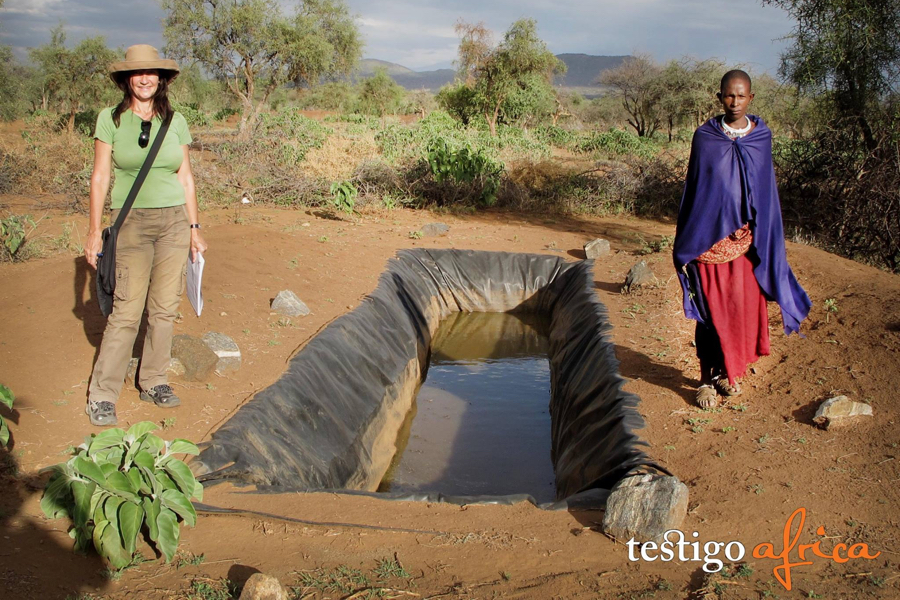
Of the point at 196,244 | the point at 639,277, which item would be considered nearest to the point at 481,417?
the point at 639,277

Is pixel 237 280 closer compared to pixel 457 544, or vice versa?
pixel 457 544

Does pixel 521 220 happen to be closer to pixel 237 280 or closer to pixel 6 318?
pixel 237 280

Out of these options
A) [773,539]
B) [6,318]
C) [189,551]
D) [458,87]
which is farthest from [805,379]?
[458,87]

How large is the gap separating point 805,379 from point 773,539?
6.25ft

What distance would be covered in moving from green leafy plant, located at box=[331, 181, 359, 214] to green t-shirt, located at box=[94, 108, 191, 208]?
23.3 ft

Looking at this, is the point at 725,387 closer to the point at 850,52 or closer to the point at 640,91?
the point at 850,52

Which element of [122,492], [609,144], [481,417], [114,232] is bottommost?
[481,417]

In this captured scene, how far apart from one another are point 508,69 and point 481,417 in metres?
21.2

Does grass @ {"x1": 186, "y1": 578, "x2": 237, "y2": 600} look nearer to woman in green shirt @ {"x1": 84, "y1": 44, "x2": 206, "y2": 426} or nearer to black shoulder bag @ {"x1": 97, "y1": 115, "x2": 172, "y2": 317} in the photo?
woman in green shirt @ {"x1": 84, "y1": 44, "x2": 206, "y2": 426}

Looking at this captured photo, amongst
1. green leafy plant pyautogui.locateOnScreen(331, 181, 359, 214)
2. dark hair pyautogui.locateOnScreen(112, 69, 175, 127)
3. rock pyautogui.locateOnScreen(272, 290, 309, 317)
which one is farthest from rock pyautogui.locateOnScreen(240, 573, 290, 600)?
green leafy plant pyautogui.locateOnScreen(331, 181, 359, 214)

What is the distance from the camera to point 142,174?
3773 mm

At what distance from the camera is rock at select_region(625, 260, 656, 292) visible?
298 inches

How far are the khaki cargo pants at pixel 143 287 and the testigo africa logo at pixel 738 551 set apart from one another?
9.11 feet

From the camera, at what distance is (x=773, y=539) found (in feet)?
10.2
